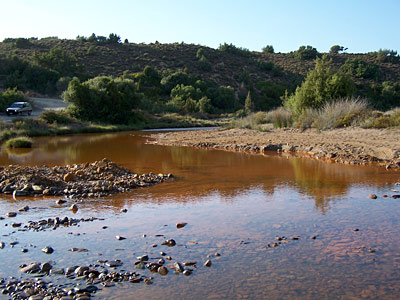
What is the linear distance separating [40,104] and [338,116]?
3351 cm

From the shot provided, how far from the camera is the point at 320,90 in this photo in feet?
89.6

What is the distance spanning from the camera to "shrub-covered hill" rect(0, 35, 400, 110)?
5597 centimetres

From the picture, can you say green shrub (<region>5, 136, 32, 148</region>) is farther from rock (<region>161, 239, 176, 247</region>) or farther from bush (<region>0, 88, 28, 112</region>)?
bush (<region>0, 88, 28, 112</region>)

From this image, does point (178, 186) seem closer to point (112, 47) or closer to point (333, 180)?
point (333, 180)

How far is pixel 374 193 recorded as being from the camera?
10703 millimetres

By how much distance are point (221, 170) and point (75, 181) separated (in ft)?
16.8

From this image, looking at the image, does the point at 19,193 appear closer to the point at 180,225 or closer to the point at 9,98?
the point at 180,225

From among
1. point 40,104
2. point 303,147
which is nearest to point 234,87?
point 40,104

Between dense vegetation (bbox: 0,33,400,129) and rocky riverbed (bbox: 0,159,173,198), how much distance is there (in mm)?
16445

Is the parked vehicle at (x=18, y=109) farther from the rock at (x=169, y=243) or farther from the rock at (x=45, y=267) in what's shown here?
the rock at (x=45, y=267)

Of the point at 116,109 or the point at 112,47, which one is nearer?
the point at 116,109

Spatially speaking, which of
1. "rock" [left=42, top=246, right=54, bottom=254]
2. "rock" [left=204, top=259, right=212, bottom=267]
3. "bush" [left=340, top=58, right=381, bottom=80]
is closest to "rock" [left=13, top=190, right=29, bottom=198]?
"rock" [left=42, top=246, right=54, bottom=254]

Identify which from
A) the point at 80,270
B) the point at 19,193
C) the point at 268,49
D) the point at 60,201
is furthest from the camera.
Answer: the point at 268,49

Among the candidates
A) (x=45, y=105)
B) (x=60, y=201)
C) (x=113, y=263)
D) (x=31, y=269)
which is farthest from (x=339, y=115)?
(x=45, y=105)
